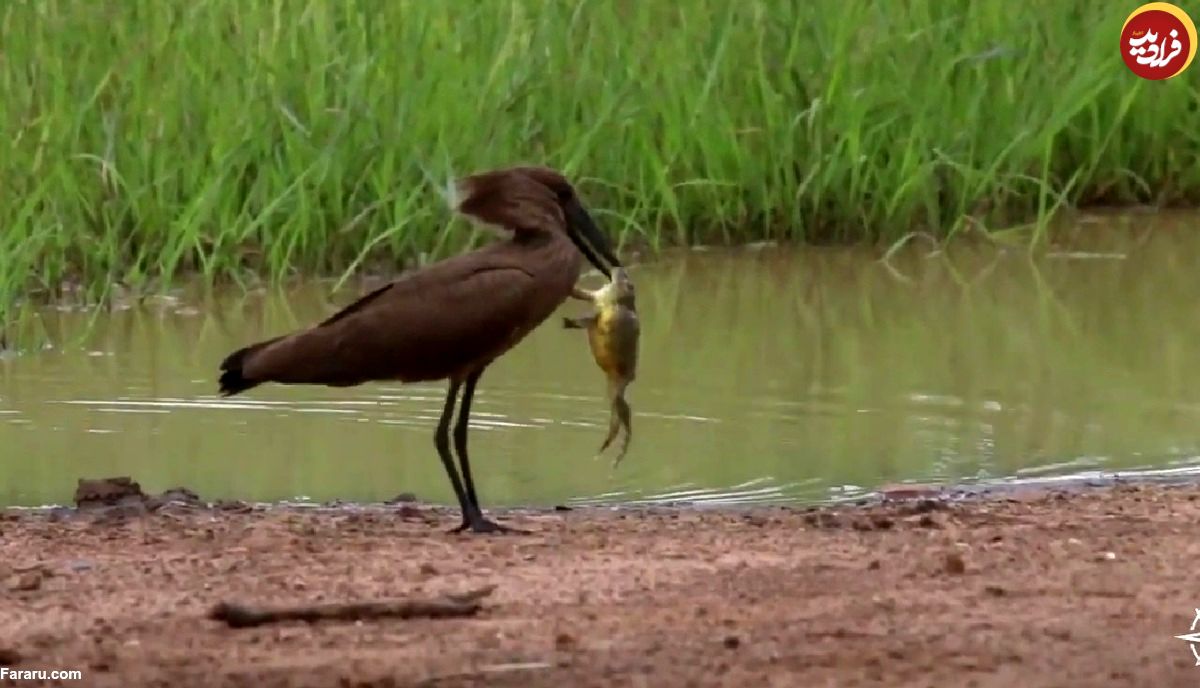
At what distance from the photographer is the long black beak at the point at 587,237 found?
586 centimetres

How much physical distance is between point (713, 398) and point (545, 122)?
2.45 metres

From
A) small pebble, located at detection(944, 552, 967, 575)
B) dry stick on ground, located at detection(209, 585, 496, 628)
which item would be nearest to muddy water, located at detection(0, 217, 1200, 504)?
small pebble, located at detection(944, 552, 967, 575)

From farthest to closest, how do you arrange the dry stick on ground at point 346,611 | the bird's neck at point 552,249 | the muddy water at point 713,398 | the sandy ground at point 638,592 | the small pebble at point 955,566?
1. the muddy water at point 713,398
2. the bird's neck at point 552,249
3. the small pebble at point 955,566
4. the dry stick on ground at point 346,611
5. the sandy ground at point 638,592

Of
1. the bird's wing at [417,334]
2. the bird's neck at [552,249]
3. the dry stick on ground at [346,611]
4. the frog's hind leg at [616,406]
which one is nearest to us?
the dry stick on ground at [346,611]

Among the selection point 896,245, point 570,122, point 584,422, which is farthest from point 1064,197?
point 584,422

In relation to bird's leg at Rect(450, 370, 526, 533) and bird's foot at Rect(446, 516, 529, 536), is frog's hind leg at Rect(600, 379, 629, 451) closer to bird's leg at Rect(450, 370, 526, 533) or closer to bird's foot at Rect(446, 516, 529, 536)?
bird's leg at Rect(450, 370, 526, 533)

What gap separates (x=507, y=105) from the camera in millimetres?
8852

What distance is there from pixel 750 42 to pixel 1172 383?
2.97 m

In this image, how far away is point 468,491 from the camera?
5.54m

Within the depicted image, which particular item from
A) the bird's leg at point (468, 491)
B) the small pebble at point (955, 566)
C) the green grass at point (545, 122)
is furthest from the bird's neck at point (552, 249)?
the green grass at point (545, 122)

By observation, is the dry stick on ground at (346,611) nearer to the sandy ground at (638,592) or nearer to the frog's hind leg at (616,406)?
the sandy ground at (638,592)

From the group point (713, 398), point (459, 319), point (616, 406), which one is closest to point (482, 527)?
point (459, 319)

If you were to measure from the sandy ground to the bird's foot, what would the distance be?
58 mm

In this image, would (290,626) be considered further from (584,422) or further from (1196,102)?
(1196,102)
